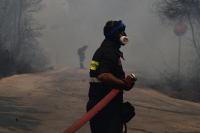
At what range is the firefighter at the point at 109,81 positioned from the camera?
7.63ft

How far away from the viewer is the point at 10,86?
8.40 metres

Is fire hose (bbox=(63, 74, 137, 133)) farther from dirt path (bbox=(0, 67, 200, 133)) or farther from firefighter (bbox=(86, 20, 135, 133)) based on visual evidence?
dirt path (bbox=(0, 67, 200, 133))

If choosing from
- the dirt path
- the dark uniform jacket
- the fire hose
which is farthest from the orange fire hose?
the dirt path

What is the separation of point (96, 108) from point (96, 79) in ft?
1.03

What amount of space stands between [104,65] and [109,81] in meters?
0.18

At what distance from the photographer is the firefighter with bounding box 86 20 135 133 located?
7.63ft

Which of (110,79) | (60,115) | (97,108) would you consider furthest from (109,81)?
(60,115)

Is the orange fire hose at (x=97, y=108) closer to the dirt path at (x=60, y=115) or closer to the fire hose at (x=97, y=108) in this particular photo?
the fire hose at (x=97, y=108)

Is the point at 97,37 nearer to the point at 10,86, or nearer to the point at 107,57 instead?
the point at 10,86

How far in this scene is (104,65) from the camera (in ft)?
7.69

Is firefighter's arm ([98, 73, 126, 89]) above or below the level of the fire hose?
above

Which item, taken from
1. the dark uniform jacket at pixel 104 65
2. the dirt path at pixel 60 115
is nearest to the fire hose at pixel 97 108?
the dark uniform jacket at pixel 104 65

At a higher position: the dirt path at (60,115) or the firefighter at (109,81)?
the firefighter at (109,81)

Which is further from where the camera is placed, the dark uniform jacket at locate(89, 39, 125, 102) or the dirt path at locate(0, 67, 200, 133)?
the dirt path at locate(0, 67, 200, 133)
